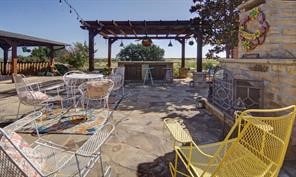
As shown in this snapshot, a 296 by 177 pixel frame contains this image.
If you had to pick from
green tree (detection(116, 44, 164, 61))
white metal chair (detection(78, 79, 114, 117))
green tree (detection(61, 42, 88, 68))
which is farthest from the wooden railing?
white metal chair (detection(78, 79, 114, 117))

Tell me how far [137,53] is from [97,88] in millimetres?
19560

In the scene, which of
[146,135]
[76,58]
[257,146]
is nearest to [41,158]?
[257,146]

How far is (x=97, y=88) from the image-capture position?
614 cm

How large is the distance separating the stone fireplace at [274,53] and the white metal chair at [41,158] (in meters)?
2.88

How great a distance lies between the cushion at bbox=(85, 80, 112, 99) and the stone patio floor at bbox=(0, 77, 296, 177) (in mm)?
661

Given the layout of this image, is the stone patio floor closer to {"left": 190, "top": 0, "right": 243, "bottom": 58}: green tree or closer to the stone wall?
the stone wall

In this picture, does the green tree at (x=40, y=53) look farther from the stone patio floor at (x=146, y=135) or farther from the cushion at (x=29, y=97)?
the cushion at (x=29, y=97)

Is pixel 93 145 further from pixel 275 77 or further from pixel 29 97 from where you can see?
pixel 29 97

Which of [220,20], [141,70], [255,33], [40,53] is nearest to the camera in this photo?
[255,33]

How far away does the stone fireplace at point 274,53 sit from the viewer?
14.1 feet

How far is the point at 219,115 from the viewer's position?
20.0 ft

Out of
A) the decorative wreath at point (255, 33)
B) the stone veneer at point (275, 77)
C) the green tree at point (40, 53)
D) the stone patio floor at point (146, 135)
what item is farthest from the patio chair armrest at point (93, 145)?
the green tree at point (40, 53)

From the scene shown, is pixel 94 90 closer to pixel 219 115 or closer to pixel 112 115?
pixel 112 115

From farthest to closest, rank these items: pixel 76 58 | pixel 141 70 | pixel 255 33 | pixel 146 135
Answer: pixel 76 58
pixel 141 70
pixel 255 33
pixel 146 135
